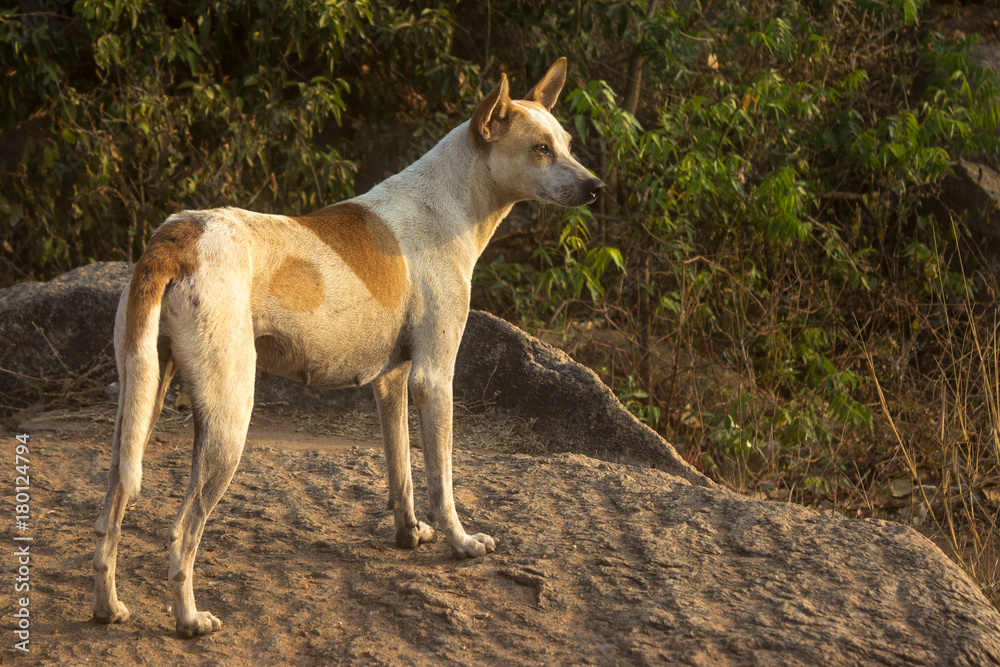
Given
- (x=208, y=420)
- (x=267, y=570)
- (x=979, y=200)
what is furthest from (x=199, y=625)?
(x=979, y=200)

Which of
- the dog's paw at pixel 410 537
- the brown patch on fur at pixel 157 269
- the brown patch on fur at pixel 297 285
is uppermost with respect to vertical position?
the brown patch on fur at pixel 157 269

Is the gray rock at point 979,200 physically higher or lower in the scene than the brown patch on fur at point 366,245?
lower

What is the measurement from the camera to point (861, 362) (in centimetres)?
735

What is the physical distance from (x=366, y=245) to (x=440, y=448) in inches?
32.6

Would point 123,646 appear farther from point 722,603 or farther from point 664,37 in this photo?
point 664,37

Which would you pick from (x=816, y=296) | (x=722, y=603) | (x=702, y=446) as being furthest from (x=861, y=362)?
(x=722, y=603)

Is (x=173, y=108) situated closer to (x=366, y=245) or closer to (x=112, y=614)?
(x=366, y=245)

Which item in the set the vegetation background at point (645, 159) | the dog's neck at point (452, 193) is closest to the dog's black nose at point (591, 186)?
the dog's neck at point (452, 193)

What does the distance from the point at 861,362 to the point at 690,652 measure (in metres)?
5.10

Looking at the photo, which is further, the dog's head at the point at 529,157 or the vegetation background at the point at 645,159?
the vegetation background at the point at 645,159

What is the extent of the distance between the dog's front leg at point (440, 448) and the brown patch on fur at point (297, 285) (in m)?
0.52

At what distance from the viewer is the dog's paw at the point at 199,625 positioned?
2977mm

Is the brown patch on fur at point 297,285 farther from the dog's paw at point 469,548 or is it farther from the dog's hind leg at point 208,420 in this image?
the dog's paw at point 469,548

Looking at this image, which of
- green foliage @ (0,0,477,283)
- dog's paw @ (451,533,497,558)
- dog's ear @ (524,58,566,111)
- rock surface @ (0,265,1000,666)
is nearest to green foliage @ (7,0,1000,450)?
green foliage @ (0,0,477,283)
